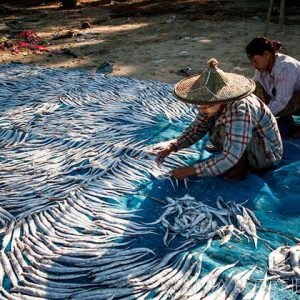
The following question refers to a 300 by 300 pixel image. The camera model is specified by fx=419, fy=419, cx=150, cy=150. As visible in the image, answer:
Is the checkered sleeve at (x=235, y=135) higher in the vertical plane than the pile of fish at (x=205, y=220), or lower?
higher

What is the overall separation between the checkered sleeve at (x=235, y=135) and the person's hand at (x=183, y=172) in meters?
0.12

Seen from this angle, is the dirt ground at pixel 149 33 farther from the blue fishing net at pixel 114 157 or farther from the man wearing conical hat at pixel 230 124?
the man wearing conical hat at pixel 230 124

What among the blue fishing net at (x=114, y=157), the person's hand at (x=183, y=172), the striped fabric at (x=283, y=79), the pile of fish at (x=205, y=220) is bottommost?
the blue fishing net at (x=114, y=157)

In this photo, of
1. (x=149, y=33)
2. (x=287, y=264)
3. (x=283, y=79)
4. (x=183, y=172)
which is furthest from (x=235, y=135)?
(x=149, y=33)

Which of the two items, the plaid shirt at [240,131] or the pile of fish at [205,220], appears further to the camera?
the plaid shirt at [240,131]

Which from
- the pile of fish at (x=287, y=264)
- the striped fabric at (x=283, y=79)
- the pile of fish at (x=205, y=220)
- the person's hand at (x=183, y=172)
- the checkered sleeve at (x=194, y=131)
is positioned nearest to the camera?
the pile of fish at (x=287, y=264)

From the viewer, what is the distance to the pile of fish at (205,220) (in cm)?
206

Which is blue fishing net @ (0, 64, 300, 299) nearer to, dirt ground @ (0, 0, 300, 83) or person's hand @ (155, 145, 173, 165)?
person's hand @ (155, 145, 173, 165)

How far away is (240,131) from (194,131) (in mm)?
436

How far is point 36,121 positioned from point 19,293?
6.48ft

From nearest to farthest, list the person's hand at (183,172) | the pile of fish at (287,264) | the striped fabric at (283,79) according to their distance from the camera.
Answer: the pile of fish at (287,264), the person's hand at (183,172), the striped fabric at (283,79)

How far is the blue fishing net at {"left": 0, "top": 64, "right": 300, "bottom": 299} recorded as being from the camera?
2100 mm

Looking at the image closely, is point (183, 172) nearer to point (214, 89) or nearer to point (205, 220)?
point (205, 220)

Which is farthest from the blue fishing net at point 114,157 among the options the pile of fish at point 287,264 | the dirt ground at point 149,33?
the dirt ground at point 149,33
